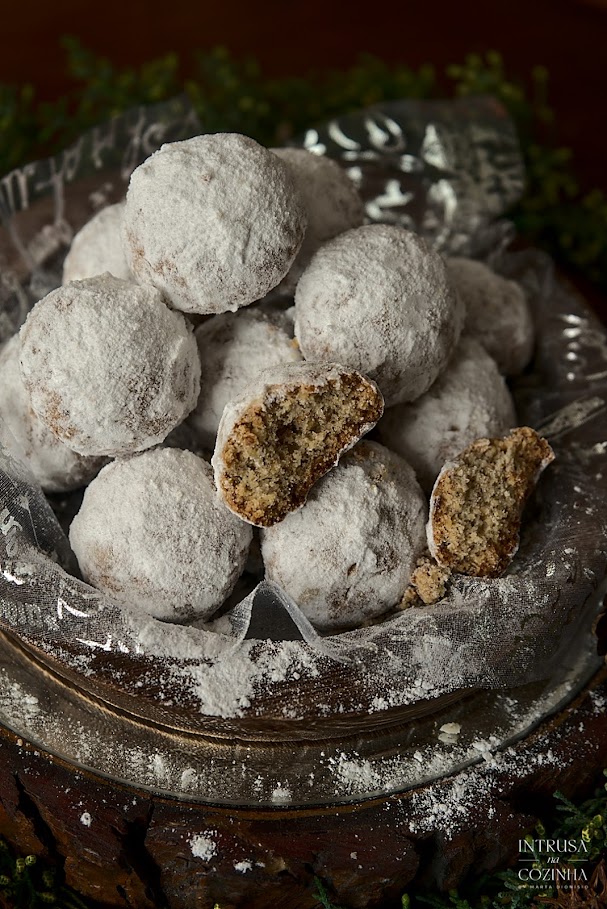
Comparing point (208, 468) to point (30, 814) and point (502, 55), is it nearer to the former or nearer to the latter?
point (30, 814)

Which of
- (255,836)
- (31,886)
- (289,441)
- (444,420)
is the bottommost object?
(31,886)

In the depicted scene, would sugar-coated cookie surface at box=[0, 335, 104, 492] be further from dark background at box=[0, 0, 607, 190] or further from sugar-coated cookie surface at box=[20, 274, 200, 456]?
dark background at box=[0, 0, 607, 190]

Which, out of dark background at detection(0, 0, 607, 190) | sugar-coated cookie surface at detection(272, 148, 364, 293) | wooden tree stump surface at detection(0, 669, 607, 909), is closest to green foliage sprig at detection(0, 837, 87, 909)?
wooden tree stump surface at detection(0, 669, 607, 909)

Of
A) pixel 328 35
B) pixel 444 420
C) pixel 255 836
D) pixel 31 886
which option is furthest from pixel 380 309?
pixel 328 35

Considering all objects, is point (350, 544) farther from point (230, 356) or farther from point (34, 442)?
point (34, 442)

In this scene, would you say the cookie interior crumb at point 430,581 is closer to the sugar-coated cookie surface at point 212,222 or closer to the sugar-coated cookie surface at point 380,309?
the sugar-coated cookie surface at point 380,309

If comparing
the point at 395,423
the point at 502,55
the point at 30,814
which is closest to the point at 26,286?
the point at 395,423

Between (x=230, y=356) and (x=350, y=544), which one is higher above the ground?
(x=230, y=356)
